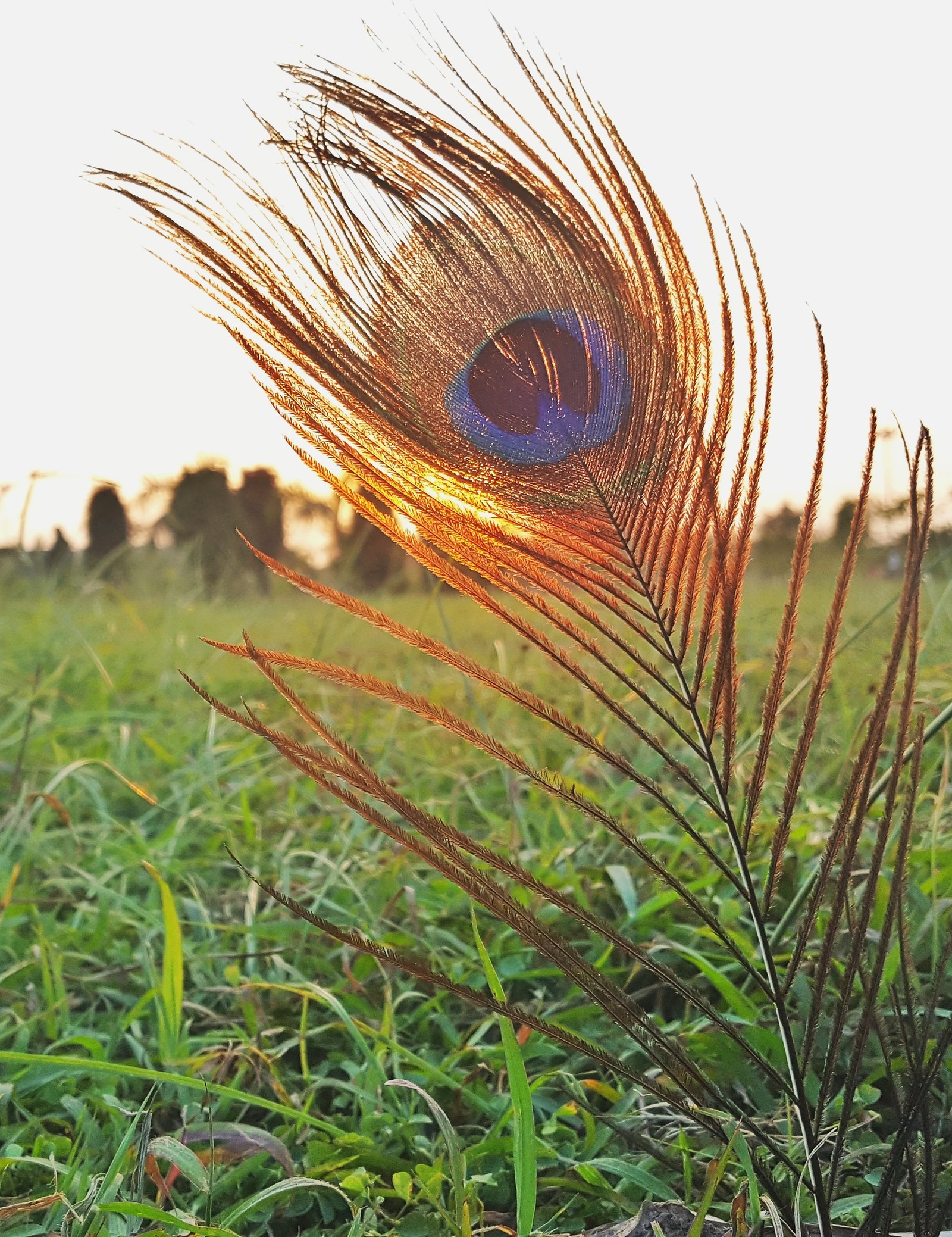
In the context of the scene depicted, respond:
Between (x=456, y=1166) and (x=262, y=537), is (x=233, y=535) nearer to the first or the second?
(x=262, y=537)

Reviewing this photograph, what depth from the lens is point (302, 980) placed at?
5.61 feet

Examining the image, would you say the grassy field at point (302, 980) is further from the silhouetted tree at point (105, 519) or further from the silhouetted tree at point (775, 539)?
the silhouetted tree at point (105, 519)

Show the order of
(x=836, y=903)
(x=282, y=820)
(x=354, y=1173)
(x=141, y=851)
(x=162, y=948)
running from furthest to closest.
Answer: (x=282, y=820) < (x=141, y=851) < (x=162, y=948) < (x=354, y=1173) < (x=836, y=903)

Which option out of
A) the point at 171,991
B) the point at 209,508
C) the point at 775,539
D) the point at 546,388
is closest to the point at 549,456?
the point at 546,388

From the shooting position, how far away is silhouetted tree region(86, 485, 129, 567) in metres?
9.11

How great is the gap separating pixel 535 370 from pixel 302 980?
1.24 meters

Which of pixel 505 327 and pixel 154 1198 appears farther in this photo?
pixel 154 1198

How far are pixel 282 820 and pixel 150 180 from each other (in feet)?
6.03

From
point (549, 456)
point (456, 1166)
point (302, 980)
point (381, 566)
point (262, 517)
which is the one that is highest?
point (549, 456)

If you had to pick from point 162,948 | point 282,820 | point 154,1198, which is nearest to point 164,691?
point 282,820

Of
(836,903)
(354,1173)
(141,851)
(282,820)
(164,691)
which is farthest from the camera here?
(164,691)

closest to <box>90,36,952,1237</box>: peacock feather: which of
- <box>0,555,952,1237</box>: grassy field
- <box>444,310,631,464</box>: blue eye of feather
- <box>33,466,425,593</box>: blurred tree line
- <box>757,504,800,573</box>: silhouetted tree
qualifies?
<box>444,310,631,464</box>: blue eye of feather

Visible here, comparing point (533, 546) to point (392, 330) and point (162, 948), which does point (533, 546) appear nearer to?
point (392, 330)

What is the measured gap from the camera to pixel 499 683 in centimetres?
81
